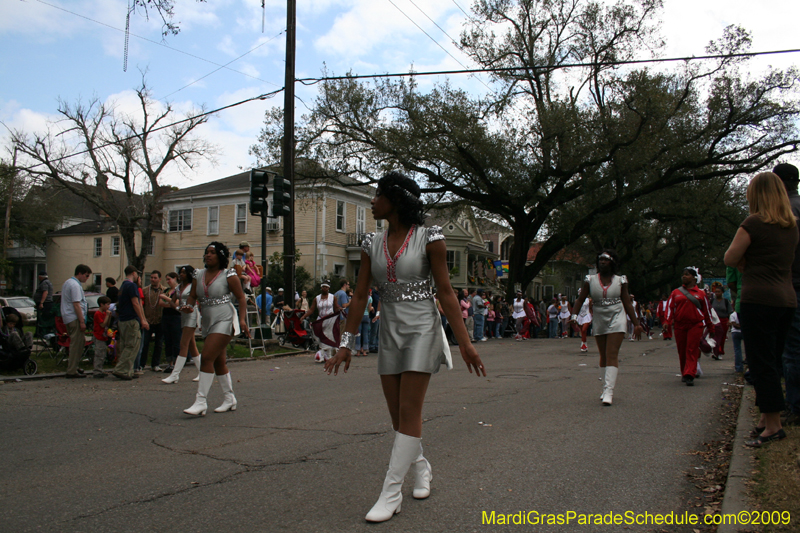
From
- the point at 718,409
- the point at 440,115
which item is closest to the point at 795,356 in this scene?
the point at 718,409

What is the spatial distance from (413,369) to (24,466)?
11.0 feet

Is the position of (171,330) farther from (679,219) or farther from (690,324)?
(679,219)

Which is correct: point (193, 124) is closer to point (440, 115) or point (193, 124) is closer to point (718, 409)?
point (440, 115)

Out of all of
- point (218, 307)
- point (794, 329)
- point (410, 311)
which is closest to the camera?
point (410, 311)

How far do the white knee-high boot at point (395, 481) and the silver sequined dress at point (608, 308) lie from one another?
5042 millimetres

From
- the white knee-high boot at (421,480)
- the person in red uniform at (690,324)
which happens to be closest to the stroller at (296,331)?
the person in red uniform at (690,324)

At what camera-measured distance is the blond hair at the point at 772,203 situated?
4840 mm

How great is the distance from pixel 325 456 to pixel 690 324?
6.75m

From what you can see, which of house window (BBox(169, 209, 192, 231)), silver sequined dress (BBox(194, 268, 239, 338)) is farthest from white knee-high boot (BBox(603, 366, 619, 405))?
house window (BBox(169, 209, 192, 231))

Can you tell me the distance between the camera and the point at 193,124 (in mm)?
37562

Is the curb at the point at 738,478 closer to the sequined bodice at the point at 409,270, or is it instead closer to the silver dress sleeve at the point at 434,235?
A: the sequined bodice at the point at 409,270

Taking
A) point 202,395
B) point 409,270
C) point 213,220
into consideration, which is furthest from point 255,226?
point 409,270

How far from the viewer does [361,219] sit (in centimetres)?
4194

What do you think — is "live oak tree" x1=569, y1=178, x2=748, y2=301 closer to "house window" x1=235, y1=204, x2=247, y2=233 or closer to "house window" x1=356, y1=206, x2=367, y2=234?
"house window" x1=356, y1=206, x2=367, y2=234
